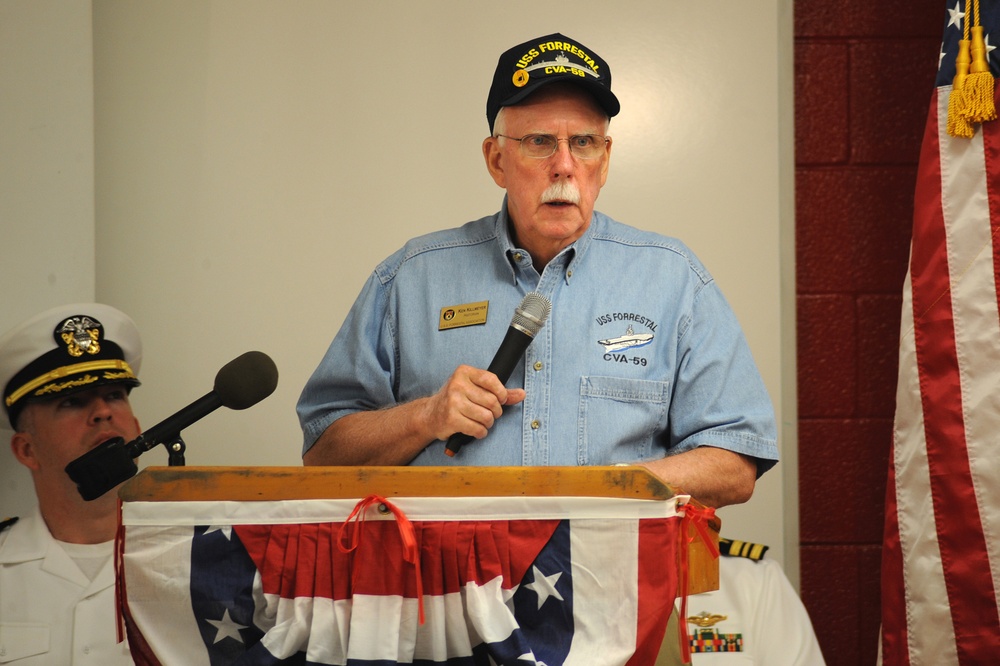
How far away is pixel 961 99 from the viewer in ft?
7.00

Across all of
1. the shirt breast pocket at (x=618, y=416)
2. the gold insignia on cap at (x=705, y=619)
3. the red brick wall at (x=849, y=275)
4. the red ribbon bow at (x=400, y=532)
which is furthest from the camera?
the red brick wall at (x=849, y=275)

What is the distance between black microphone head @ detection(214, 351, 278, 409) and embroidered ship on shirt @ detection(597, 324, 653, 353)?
1.78 feet

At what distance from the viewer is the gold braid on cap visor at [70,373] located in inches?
91.0

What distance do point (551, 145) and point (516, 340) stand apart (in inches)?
16.2

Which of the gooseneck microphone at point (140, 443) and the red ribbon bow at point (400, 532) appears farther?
the gooseneck microphone at point (140, 443)

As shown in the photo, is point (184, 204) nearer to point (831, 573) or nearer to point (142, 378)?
point (142, 378)

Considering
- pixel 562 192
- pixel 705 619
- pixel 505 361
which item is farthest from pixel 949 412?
pixel 505 361

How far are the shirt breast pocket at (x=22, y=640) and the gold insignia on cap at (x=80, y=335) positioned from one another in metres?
0.61

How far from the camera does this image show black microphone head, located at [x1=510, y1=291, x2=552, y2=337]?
1.55 m

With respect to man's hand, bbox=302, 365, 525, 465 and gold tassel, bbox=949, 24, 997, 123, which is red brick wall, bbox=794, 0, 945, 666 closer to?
gold tassel, bbox=949, 24, 997, 123

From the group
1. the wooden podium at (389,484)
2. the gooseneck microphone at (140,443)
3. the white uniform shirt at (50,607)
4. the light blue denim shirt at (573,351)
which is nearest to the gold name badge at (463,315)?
the light blue denim shirt at (573,351)

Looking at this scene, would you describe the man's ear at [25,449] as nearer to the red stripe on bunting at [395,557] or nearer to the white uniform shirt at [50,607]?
the white uniform shirt at [50,607]

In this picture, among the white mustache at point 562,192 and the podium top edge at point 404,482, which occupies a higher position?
the white mustache at point 562,192

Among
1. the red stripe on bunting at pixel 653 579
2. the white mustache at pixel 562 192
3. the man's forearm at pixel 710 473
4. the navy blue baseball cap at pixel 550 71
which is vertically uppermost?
the navy blue baseball cap at pixel 550 71
